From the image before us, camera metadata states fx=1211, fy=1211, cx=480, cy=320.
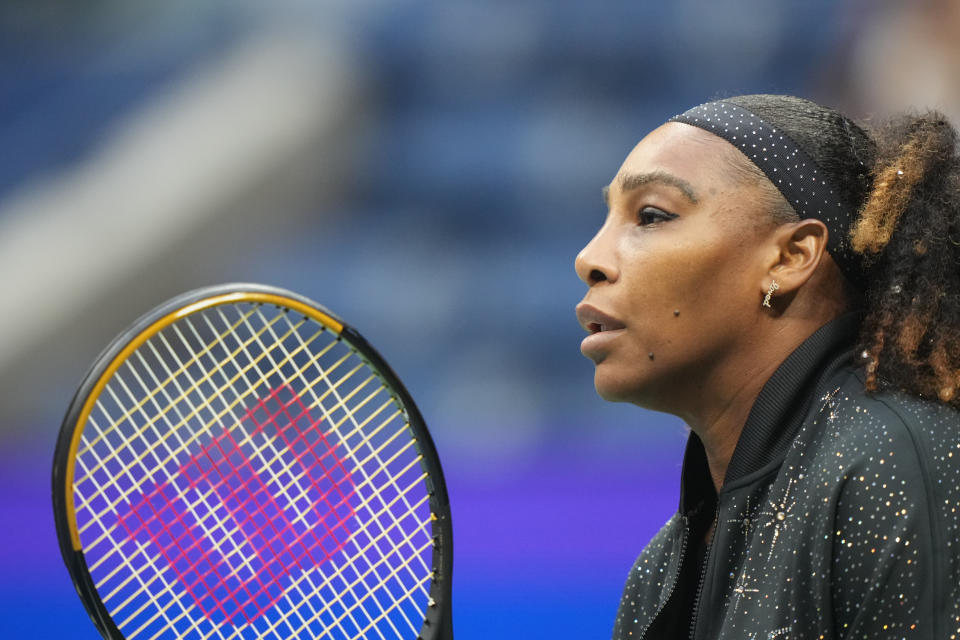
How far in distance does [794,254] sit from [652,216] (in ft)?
0.73

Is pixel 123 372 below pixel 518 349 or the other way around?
the other way around

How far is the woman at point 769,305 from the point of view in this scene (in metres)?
1.68

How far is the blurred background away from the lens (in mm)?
5887

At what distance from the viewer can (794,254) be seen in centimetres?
184

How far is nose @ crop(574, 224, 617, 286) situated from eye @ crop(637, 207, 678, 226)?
0.06 metres

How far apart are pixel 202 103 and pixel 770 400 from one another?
5187mm

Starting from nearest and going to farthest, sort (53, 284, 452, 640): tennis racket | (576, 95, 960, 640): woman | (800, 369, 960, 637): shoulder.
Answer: (800, 369, 960, 637): shoulder
(576, 95, 960, 640): woman
(53, 284, 452, 640): tennis racket

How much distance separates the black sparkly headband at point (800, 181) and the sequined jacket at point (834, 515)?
0.34ft

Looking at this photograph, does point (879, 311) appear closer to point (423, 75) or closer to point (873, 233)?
point (873, 233)

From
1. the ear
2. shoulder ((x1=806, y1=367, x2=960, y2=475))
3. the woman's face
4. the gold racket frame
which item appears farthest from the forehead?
the gold racket frame

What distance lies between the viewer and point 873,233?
178 centimetres

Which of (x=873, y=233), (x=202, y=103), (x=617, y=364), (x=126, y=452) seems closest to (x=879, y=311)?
(x=873, y=233)

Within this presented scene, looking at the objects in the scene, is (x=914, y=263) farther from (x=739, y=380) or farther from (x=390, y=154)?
(x=390, y=154)

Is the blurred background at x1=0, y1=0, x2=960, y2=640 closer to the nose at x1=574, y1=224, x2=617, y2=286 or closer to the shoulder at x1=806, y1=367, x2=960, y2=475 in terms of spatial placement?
the nose at x1=574, y1=224, x2=617, y2=286
